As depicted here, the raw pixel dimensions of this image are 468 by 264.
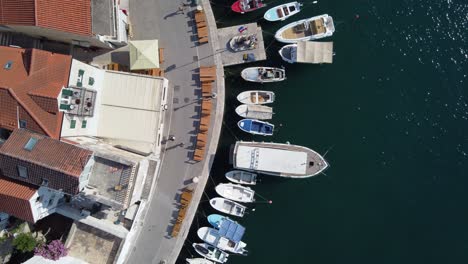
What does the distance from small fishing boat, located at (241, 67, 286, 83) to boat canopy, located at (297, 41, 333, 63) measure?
349 centimetres

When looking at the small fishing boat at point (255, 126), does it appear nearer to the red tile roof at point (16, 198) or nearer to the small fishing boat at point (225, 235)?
the small fishing boat at point (225, 235)

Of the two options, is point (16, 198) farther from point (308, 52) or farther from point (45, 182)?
point (308, 52)

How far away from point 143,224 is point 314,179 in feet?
82.6

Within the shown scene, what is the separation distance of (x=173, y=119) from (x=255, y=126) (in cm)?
1170

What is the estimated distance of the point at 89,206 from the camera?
58719mm

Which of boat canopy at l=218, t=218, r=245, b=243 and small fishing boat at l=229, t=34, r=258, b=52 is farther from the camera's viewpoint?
small fishing boat at l=229, t=34, r=258, b=52

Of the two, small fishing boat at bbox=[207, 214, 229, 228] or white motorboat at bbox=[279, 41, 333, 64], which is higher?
white motorboat at bbox=[279, 41, 333, 64]

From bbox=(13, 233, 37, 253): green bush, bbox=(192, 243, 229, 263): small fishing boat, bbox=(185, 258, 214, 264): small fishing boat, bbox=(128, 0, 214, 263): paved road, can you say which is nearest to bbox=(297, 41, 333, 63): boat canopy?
bbox=(128, 0, 214, 263): paved road

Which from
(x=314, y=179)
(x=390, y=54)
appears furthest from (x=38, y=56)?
(x=390, y=54)

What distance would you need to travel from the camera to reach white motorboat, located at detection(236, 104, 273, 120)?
6100 centimetres

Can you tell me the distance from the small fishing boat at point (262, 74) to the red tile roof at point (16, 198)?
3091 centimetres

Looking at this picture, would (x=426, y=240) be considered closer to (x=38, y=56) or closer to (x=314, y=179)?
(x=314, y=179)

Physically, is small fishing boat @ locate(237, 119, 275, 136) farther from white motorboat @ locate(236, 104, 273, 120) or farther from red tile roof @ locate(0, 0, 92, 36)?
red tile roof @ locate(0, 0, 92, 36)

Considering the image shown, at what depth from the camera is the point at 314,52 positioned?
198 ft
